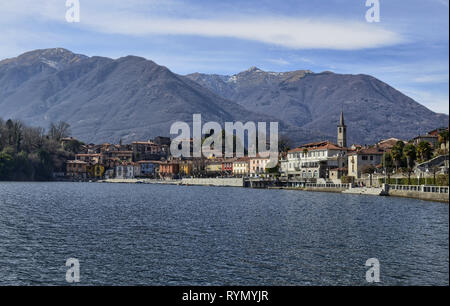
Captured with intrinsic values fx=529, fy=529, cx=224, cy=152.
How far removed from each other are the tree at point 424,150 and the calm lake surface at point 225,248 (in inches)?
1582

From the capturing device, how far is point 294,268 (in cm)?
3158

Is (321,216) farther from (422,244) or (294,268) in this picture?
(294,268)

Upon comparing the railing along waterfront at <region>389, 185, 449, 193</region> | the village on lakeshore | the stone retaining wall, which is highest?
the village on lakeshore

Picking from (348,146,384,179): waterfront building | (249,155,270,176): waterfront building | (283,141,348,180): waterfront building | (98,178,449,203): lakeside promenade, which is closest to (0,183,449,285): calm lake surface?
(98,178,449,203): lakeside promenade

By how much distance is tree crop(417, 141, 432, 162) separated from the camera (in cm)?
10081

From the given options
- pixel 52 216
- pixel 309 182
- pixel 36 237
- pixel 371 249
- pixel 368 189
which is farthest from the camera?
pixel 309 182

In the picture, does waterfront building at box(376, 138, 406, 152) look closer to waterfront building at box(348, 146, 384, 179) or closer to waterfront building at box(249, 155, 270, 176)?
waterfront building at box(348, 146, 384, 179)

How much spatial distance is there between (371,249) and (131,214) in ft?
113

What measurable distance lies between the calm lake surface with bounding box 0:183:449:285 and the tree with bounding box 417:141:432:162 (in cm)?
4018

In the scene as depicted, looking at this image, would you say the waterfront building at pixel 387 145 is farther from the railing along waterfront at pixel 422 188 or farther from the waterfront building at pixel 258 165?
the waterfront building at pixel 258 165

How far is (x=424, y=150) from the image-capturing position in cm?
10106

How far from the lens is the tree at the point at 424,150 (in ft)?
331

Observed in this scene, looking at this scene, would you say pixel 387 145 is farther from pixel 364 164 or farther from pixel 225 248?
pixel 225 248
